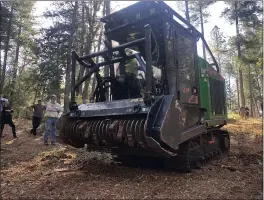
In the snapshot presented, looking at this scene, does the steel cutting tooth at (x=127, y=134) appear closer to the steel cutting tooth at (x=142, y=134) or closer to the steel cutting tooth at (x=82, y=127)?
the steel cutting tooth at (x=142, y=134)

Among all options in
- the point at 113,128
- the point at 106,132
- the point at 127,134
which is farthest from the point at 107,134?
the point at 127,134

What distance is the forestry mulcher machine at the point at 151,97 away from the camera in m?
4.38

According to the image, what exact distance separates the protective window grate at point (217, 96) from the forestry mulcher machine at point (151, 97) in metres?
0.03

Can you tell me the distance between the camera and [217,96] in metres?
7.13

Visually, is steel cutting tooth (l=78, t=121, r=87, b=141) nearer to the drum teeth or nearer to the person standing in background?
the drum teeth

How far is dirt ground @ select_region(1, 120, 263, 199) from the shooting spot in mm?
3867

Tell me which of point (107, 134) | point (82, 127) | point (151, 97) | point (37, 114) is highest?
point (151, 97)

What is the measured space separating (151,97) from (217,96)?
3.25 metres

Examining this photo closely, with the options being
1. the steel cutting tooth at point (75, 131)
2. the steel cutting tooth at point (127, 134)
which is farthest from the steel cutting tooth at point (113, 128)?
the steel cutting tooth at point (75, 131)

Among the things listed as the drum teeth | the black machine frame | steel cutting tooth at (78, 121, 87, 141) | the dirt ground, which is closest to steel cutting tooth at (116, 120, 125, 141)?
the drum teeth

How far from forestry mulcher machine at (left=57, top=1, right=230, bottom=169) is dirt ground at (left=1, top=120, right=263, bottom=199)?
41cm

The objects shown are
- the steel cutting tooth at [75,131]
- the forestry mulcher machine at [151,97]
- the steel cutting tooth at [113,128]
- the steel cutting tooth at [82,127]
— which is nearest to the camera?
the forestry mulcher machine at [151,97]

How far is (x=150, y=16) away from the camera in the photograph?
558cm

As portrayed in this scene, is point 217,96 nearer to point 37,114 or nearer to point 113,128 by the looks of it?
point 113,128
